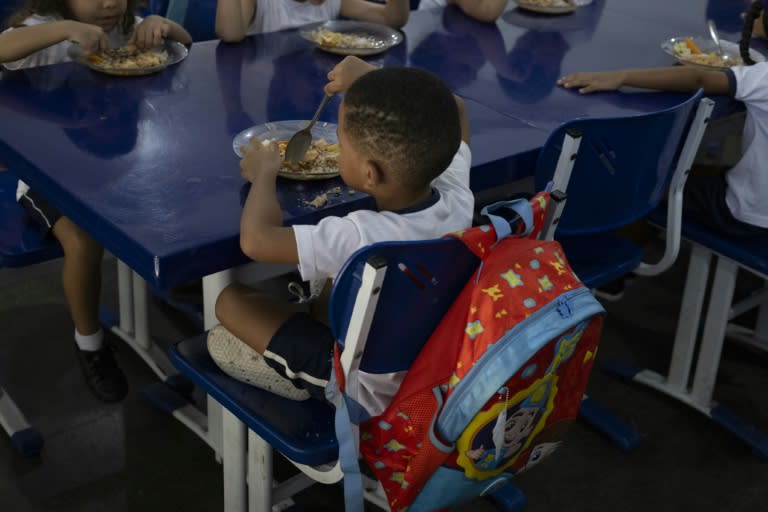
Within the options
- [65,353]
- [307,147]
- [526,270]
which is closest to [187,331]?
[65,353]

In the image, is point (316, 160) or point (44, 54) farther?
point (44, 54)

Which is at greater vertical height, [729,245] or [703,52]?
[703,52]

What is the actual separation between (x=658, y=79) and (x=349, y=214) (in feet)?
3.67

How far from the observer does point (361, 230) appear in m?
1.41

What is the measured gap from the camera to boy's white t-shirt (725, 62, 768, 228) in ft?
7.18

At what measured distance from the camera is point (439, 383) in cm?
137

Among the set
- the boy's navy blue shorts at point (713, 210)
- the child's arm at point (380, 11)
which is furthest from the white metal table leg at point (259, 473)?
the child's arm at point (380, 11)

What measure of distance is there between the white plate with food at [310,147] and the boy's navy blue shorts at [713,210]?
0.93 m

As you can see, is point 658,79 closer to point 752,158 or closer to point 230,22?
point 752,158

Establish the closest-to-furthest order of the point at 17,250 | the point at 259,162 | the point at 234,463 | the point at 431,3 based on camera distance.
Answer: the point at 259,162 → the point at 234,463 → the point at 17,250 → the point at 431,3

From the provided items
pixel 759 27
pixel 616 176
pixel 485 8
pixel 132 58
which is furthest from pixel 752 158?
pixel 132 58

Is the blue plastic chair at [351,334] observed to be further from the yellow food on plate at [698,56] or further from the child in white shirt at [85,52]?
the yellow food on plate at [698,56]

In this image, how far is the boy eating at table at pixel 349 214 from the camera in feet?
4.61

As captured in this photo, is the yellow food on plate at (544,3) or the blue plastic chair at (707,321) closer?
the blue plastic chair at (707,321)
